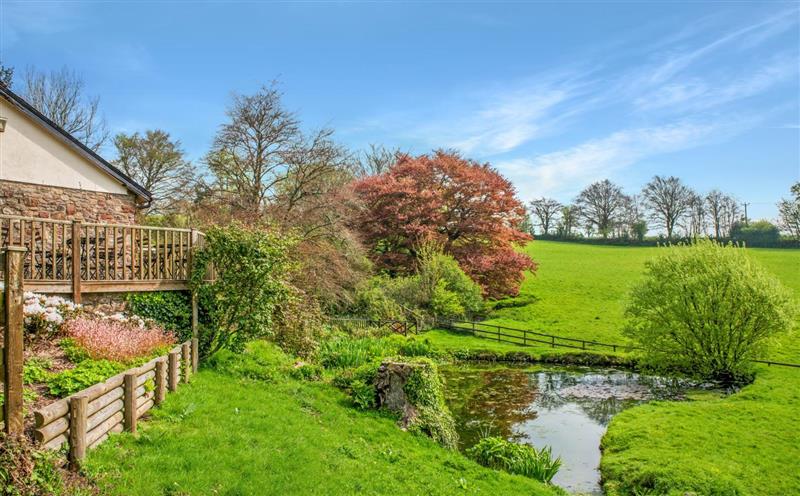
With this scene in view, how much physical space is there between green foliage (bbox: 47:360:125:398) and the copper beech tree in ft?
87.0

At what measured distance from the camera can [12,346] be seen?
16.9ft

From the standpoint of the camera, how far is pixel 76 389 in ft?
23.2

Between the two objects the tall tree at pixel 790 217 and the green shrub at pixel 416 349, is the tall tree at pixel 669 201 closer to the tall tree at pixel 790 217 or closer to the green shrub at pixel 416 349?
the tall tree at pixel 790 217

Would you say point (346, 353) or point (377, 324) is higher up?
point (346, 353)

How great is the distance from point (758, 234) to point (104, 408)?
254 feet

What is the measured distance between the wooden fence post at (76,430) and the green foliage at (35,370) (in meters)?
1.79

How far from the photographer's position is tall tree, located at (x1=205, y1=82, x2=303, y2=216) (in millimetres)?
24438

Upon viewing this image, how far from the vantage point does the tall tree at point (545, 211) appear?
7719cm

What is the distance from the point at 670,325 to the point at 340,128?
17.8 metres

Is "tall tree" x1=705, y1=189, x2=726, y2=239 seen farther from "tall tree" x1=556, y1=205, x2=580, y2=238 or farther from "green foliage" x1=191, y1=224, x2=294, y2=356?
"green foliage" x1=191, y1=224, x2=294, y2=356

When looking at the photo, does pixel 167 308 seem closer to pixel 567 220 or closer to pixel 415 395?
pixel 415 395

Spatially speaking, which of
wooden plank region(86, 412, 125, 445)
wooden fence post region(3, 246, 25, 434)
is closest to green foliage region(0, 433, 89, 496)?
wooden fence post region(3, 246, 25, 434)

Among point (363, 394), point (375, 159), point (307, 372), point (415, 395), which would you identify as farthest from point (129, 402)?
point (375, 159)

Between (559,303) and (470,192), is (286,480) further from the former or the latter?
(559,303)
